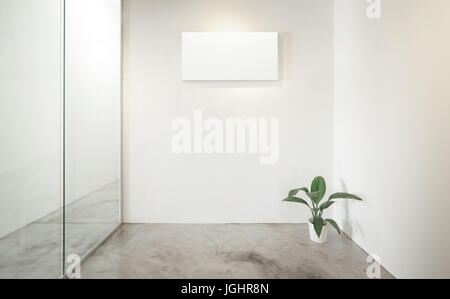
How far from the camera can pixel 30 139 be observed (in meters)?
1.38

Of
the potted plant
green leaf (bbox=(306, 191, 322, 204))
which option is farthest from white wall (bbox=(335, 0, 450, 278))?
green leaf (bbox=(306, 191, 322, 204))

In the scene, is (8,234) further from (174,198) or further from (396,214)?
(396,214)

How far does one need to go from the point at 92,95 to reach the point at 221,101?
1.13m

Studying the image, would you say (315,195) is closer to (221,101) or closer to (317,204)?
(317,204)

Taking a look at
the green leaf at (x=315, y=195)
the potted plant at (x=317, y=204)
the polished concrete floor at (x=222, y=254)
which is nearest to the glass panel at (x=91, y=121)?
the polished concrete floor at (x=222, y=254)

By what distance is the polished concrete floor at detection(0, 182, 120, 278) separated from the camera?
1304mm

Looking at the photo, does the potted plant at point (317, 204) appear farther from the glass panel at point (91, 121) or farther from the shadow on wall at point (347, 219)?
the glass panel at point (91, 121)

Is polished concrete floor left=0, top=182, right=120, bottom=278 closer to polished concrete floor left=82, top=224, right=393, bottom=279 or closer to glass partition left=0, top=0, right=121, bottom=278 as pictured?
glass partition left=0, top=0, right=121, bottom=278

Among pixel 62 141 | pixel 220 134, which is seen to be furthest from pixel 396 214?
pixel 62 141

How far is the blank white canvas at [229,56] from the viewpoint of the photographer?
2.49 meters

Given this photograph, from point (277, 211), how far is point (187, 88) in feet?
4.93

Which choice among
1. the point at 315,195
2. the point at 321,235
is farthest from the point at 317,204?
the point at 321,235

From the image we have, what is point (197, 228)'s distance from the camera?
2514 millimetres
